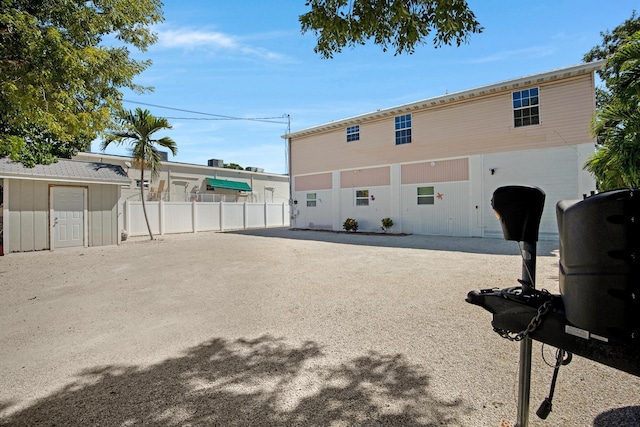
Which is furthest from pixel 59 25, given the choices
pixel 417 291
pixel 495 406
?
pixel 495 406

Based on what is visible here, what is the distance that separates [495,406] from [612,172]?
625cm

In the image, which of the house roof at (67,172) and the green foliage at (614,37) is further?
the green foliage at (614,37)

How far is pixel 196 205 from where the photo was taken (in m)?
18.5

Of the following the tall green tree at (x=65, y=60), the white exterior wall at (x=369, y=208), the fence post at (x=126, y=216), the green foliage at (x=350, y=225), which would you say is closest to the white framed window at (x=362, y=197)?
the white exterior wall at (x=369, y=208)

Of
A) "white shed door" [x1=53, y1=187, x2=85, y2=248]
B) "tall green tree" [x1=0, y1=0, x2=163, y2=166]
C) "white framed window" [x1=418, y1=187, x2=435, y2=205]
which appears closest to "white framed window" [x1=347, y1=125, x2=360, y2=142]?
"white framed window" [x1=418, y1=187, x2=435, y2=205]

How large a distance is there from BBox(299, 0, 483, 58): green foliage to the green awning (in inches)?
831

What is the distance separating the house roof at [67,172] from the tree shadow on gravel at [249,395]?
1017 cm

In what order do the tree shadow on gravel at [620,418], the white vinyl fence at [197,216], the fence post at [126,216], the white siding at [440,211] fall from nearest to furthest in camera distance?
the tree shadow on gravel at [620,418] → the white siding at [440,211] → the fence post at [126,216] → the white vinyl fence at [197,216]

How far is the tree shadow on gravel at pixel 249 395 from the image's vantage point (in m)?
2.13

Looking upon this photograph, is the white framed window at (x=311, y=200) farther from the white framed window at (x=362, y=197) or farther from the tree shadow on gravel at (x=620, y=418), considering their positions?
the tree shadow on gravel at (x=620, y=418)

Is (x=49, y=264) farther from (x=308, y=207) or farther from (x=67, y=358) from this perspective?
(x=308, y=207)

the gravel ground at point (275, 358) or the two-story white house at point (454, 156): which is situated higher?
the two-story white house at point (454, 156)

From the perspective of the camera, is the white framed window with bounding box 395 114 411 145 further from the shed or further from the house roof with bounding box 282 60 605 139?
the shed

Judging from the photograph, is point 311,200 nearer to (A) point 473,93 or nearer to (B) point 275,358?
(A) point 473,93
